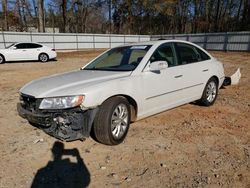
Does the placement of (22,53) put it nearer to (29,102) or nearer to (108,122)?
(29,102)

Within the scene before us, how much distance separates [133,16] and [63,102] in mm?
45767

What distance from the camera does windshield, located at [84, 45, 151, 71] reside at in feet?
14.3

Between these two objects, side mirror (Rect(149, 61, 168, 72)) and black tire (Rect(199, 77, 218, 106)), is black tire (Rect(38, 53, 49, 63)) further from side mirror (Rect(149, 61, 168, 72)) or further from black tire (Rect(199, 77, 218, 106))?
side mirror (Rect(149, 61, 168, 72))

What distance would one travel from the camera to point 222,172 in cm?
308

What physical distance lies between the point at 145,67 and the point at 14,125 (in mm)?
2625

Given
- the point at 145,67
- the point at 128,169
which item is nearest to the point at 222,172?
the point at 128,169

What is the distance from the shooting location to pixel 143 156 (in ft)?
11.5

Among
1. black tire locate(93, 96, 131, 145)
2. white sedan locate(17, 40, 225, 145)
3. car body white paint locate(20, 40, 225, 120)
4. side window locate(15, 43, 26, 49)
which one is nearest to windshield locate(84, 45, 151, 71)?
white sedan locate(17, 40, 225, 145)

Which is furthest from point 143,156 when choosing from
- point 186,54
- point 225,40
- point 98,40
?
point 98,40

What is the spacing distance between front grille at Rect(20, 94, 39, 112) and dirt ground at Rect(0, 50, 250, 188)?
0.59 meters

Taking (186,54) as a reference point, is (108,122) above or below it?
below

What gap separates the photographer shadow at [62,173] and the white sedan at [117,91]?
11.6 inches

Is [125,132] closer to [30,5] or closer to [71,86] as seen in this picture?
[71,86]

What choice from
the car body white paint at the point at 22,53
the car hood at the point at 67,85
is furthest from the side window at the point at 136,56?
the car body white paint at the point at 22,53
